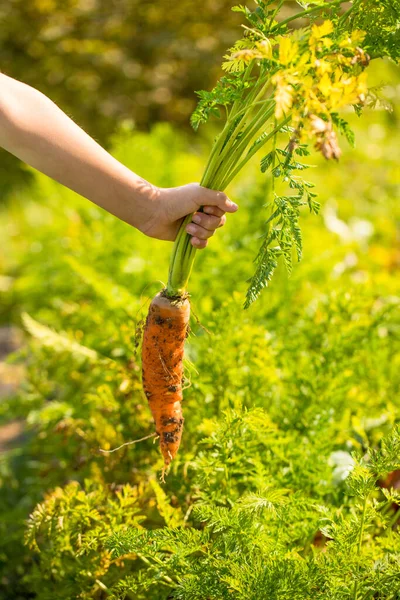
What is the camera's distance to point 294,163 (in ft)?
4.69

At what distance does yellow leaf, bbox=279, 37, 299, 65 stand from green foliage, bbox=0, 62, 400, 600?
0.21 meters

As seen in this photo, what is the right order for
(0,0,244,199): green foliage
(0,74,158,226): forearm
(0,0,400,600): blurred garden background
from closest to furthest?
(0,74,158,226): forearm, (0,0,400,600): blurred garden background, (0,0,244,199): green foliage

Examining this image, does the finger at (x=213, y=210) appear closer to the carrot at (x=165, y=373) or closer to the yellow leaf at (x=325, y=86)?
the carrot at (x=165, y=373)

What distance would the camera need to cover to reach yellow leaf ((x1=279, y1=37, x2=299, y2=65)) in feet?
4.02

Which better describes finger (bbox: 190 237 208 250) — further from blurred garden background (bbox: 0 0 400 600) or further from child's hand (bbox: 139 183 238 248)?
blurred garden background (bbox: 0 0 400 600)

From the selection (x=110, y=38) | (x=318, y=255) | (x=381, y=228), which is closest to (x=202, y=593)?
(x=318, y=255)

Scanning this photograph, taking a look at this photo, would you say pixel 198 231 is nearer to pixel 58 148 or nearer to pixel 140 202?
pixel 140 202

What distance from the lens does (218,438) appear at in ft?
5.53

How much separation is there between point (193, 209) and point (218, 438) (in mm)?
536

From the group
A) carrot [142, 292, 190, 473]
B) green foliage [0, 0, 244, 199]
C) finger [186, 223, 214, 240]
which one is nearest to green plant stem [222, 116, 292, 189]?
finger [186, 223, 214, 240]

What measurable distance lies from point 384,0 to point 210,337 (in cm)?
100

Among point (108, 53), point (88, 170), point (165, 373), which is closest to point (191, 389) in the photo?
point (165, 373)

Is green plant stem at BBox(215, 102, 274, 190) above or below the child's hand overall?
above

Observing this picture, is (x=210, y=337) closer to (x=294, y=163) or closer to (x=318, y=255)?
(x=294, y=163)
